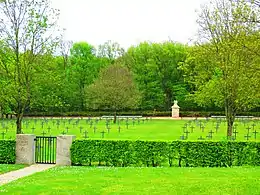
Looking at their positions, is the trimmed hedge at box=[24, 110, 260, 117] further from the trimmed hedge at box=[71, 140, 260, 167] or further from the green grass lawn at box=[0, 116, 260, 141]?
the trimmed hedge at box=[71, 140, 260, 167]

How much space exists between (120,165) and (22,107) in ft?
27.9

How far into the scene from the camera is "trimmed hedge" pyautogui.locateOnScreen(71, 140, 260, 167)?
556 inches

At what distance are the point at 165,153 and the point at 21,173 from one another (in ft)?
16.4

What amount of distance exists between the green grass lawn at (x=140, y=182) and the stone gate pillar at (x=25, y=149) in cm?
271

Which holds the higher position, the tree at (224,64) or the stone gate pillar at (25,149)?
the tree at (224,64)

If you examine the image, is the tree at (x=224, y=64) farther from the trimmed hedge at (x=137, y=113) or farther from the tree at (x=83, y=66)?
the tree at (x=83, y=66)

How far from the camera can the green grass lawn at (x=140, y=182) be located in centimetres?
927

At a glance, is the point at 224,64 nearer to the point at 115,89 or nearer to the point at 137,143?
the point at 137,143

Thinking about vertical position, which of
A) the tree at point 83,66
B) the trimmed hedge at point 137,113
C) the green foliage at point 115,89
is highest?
the tree at point 83,66

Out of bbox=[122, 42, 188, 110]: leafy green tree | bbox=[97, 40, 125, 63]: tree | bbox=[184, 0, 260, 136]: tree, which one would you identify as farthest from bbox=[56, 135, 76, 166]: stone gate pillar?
bbox=[97, 40, 125, 63]: tree

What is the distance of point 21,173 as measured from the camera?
12758mm

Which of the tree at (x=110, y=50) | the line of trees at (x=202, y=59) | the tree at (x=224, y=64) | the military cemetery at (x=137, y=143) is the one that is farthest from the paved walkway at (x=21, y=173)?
the tree at (x=110, y=50)

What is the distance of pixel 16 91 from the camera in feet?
63.9

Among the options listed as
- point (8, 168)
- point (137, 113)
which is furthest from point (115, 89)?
point (8, 168)
